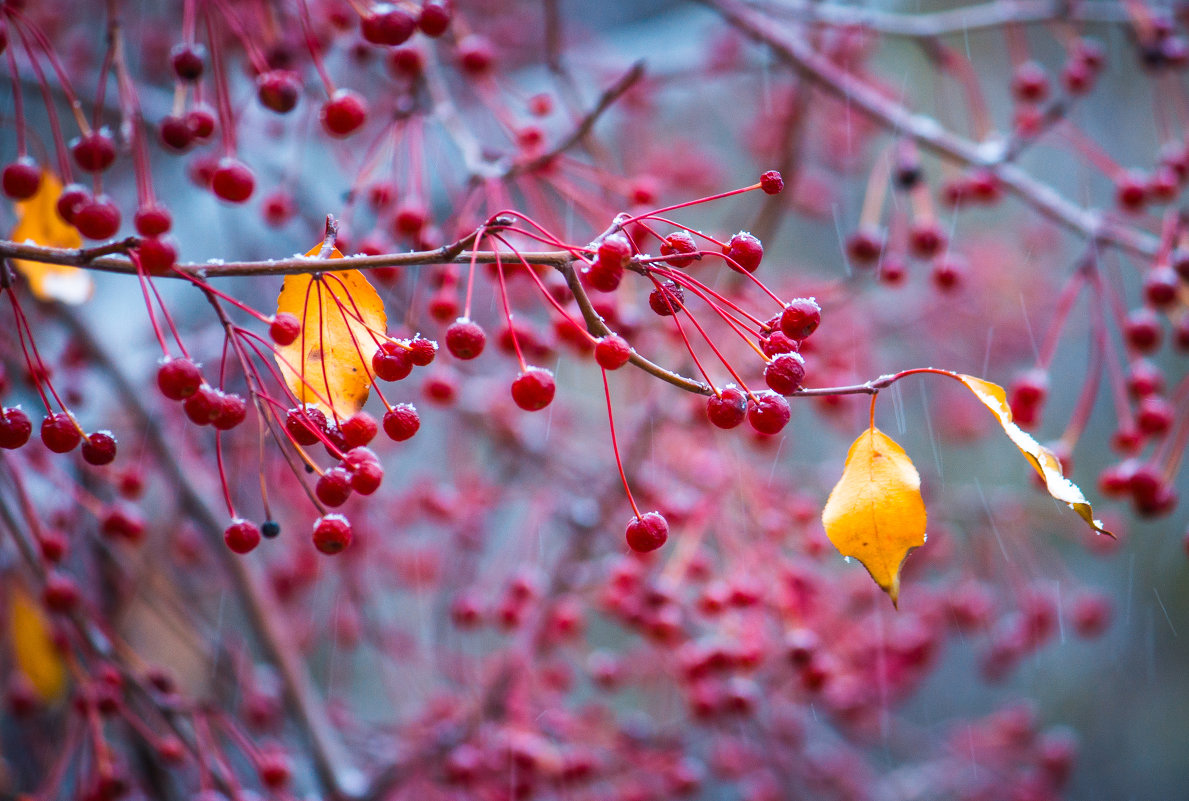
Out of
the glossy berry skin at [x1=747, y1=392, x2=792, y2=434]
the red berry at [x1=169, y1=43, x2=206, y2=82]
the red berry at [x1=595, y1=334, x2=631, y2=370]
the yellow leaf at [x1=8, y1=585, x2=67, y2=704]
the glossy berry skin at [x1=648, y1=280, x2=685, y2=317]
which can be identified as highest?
the red berry at [x1=169, y1=43, x2=206, y2=82]

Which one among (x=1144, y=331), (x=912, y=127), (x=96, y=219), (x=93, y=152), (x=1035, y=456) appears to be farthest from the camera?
(x=912, y=127)

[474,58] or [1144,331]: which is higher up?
[474,58]

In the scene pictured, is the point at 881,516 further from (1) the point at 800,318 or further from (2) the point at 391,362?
(2) the point at 391,362

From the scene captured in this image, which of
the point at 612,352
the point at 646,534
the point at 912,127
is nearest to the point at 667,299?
the point at 612,352

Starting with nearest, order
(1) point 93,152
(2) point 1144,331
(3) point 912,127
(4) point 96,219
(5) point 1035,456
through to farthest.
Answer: (5) point 1035,456 → (4) point 96,219 → (1) point 93,152 → (2) point 1144,331 → (3) point 912,127

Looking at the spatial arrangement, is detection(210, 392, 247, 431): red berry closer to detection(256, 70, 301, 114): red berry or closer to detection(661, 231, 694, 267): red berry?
detection(661, 231, 694, 267): red berry

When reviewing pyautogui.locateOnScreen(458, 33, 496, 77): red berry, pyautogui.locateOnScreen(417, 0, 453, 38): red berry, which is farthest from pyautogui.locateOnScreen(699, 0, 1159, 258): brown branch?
pyautogui.locateOnScreen(417, 0, 453, 38): red berry

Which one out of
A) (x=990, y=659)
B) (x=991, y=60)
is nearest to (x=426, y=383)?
(x=990, y=659)
